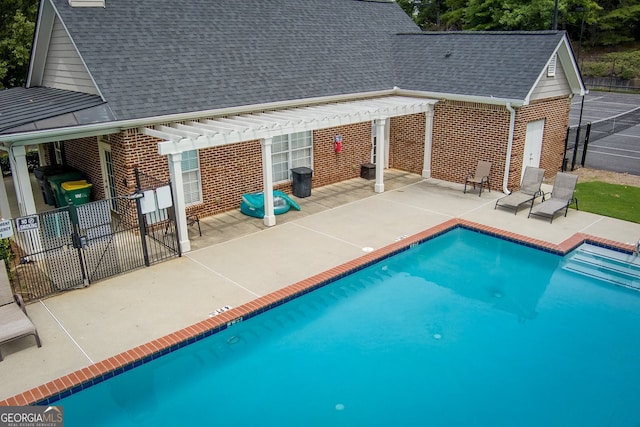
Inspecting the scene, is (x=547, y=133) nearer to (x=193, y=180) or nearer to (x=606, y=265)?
(x=606, y=265)

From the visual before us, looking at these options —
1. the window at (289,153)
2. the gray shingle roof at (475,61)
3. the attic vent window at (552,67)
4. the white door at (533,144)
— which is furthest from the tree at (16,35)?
the attic vent window at (552,67)

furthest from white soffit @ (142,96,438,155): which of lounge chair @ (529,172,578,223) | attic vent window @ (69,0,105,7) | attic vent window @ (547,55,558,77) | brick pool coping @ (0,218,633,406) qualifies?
lounge chair @ (529,172,578,223)

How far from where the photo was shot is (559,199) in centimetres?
1509

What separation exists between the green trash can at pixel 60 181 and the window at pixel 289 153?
5.81m

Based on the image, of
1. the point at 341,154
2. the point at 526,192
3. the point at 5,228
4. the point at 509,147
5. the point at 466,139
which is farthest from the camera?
the point at 341,154

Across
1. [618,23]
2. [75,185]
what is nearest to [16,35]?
[75,185]

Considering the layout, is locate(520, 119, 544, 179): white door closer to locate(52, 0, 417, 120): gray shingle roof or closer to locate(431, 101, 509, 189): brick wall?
locate(431, 101, 509, 189): brick wall

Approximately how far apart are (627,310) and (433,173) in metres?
9.17

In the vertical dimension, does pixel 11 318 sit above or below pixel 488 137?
below

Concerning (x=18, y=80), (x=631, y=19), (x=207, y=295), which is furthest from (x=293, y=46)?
(x=631, y=19)

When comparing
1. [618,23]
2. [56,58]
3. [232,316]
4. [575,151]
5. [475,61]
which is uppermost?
[618,23]

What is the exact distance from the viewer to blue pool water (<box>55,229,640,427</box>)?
7.65 meters

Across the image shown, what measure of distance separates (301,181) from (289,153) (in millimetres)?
1068

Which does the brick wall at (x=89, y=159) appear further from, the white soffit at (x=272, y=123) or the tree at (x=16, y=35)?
the tree at (x=16, y=35)
